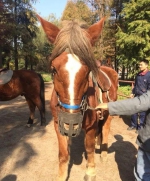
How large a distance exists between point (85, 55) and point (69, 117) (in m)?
0.65

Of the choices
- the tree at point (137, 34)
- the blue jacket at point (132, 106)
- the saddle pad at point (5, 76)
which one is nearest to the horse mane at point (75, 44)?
the blue jacket at point (132, 106)

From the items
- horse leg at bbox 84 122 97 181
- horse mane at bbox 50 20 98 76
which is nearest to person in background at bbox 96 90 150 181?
horse mane at bbox 50 20 98 76

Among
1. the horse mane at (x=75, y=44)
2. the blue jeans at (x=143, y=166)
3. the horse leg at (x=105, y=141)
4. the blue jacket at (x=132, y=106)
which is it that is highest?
the horse mane at (x=75, y=44)

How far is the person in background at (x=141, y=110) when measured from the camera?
1.77 meters

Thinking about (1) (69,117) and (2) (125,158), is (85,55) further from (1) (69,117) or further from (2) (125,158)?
(2) (125,158)

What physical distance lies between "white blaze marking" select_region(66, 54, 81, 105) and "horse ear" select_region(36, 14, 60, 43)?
0.47 meters

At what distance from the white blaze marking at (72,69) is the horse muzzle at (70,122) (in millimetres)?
139

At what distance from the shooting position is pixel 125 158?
371 centimetres

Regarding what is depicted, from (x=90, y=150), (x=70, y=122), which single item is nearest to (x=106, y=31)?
(x=90, y=150)

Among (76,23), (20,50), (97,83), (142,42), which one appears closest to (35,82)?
(97,83)

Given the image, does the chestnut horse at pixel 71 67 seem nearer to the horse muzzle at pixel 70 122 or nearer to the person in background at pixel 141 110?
the horse muzzle at pixel 70 122

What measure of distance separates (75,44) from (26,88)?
4040 millimetres

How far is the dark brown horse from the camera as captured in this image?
217 inches

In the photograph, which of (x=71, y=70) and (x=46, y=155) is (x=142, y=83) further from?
(x=71, y=70)
